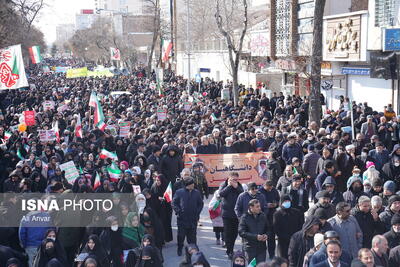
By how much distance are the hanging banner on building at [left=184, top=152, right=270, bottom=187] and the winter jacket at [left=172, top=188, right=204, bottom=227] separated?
3446 mm

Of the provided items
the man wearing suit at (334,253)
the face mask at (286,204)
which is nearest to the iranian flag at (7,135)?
the face mask at (286,204)

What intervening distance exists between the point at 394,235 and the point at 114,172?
6298 millimetres

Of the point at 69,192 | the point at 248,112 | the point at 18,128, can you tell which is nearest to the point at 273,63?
the point at 248,112

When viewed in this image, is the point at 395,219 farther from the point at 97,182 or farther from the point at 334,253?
the point at 97,182

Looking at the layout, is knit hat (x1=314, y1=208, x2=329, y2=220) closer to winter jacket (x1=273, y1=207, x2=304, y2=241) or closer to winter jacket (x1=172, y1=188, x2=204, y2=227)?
winter jacket (x1=273, y1=207, x2=304, y2=241)

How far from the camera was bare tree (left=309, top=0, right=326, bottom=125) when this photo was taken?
17594 mm

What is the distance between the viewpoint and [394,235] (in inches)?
287

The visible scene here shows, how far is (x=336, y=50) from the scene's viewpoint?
25188 mm

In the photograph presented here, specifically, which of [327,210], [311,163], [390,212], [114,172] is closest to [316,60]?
[311,163]

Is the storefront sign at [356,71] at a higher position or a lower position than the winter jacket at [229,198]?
higher

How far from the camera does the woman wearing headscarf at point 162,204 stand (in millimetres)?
10273

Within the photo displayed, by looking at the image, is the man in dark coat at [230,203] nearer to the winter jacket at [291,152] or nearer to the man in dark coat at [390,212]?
the man in dark coat at [390,212]

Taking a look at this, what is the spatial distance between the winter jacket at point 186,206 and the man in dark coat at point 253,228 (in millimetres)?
1525

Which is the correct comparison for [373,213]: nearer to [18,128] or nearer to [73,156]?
[73,156]
